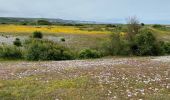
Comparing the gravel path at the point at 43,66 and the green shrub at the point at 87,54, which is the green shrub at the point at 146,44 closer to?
the green shrub at the point at 87,54

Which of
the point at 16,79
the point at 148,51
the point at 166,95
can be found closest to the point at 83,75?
the point at 16,79

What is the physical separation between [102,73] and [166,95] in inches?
285

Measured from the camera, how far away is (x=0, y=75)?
882 inches

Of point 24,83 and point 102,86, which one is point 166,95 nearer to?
point 102,86

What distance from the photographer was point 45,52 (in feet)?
136

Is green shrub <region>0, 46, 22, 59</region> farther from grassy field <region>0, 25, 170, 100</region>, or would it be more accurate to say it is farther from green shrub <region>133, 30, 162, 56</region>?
grassy field <region>0, 25, 170, 100</region>

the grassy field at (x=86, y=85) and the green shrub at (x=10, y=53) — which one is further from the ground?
the grassy field at (x=86, y=85)

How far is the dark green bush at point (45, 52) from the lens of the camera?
4138 centimetres

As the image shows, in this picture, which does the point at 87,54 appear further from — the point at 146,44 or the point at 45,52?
the point at 146,44

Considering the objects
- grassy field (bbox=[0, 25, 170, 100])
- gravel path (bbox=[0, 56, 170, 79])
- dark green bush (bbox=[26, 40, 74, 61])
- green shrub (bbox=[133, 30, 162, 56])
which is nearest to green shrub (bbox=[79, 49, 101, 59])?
dark green bush (bbox=[26, 40, 74, 61])

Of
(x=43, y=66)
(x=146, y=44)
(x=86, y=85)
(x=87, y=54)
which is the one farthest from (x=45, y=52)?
(x=86, y=85)

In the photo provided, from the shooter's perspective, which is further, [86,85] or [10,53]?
[10,53]

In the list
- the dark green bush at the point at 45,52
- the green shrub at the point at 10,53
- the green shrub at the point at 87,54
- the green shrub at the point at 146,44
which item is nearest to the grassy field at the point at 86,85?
the dark green bush at the point at 45,52

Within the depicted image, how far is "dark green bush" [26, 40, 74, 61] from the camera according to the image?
136ft
